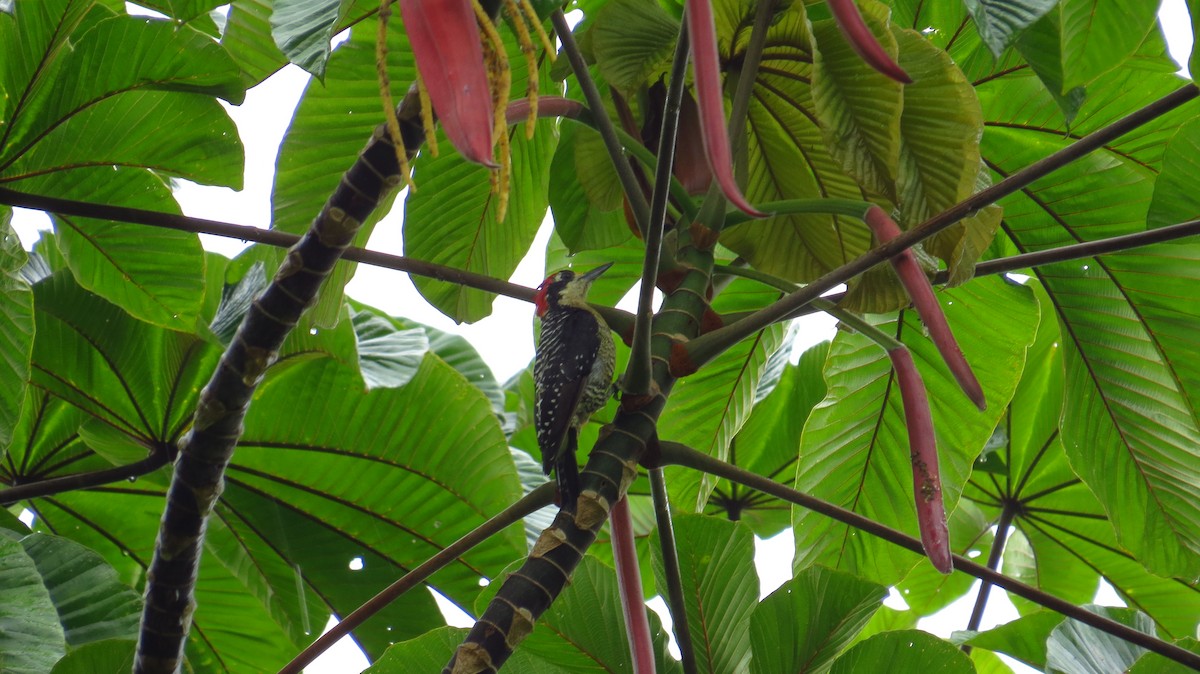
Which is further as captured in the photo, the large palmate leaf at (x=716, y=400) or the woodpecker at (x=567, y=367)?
the large palmate leaf at (x=716, y=400)

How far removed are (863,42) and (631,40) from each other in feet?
2.72

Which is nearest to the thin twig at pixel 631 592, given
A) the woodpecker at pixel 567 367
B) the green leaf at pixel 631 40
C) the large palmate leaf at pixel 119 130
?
the woodpecker at pixel 567 367

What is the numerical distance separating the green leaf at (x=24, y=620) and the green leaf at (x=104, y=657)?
0.03 meters

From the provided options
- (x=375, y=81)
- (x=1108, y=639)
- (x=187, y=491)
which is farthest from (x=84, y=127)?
(x=1108, y=639)

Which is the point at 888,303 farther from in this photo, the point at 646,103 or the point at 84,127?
the point at 84,127

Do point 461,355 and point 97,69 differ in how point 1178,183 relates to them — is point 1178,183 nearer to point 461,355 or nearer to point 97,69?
point 97,69

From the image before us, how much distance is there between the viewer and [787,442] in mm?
2617

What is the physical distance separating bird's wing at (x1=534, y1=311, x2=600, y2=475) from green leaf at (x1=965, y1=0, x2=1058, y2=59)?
100cm

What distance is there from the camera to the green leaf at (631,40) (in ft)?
4.74

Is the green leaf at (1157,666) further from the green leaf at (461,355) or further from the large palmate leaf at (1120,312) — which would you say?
the green leaf at (461,355)

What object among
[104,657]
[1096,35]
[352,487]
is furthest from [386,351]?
[1096,35]

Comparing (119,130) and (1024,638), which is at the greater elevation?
(119,130)

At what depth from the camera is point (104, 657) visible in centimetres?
135

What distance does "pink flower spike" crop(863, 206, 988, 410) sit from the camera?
3.18ft
